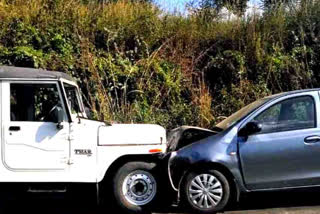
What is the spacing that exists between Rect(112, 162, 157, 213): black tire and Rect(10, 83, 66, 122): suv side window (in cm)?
135

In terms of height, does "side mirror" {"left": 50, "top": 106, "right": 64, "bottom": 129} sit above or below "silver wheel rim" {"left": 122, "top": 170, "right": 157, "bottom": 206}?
above

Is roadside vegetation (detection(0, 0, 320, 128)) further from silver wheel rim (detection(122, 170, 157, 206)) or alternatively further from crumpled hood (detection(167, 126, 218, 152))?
silver wheel rim (detection(122, 170, 157, 206))

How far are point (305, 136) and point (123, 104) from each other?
621 centimetres

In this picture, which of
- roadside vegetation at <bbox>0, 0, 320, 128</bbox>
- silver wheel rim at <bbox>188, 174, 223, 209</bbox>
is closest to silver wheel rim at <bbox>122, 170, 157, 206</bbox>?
silver wheel rim at <bbox>188, 174, 223, 209</bbox>

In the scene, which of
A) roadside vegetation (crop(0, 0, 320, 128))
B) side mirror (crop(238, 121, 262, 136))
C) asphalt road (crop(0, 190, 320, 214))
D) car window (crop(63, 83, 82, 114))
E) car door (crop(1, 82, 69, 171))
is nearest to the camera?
car door (crop(1, 82, 69, 171))

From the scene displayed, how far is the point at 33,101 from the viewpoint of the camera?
809cm

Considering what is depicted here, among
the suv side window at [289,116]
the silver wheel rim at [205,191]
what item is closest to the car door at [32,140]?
the silver wheel rim at [205,191]

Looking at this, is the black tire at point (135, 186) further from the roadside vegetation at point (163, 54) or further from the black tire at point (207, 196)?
the roadside vegetation at point (163, 54)

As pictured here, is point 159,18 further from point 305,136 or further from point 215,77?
point 305,136

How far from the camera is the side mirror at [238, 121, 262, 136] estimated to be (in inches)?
317

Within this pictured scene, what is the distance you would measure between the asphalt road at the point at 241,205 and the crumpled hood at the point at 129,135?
1.15m

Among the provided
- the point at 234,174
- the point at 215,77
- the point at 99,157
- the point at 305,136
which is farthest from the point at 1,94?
the point at 215,77

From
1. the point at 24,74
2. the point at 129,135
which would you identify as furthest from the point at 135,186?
the point at 24,74

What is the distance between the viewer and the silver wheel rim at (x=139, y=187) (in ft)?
26.1
